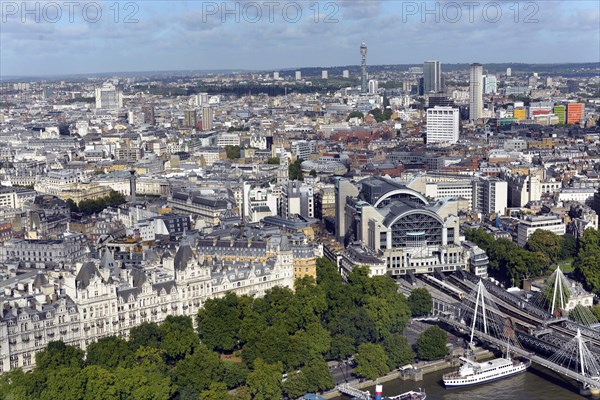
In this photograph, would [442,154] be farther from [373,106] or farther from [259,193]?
[373,106]

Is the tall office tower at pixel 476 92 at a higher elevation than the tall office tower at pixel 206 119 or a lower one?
higher

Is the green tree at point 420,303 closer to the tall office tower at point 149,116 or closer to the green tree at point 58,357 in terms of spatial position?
the green tree at point 58,357

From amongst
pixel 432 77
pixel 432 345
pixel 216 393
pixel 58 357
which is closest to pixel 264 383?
pixel 216 393

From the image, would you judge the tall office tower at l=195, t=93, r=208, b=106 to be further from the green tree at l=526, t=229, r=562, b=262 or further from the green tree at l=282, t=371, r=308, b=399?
the green tree at l=282, t=371, r=308, b=399

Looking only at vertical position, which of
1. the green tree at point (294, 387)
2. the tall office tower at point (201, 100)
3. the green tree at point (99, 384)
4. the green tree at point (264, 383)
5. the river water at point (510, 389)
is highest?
the tall office tower at point (201, 100)

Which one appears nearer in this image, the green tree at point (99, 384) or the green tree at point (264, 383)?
the green tree at point (99, 384)

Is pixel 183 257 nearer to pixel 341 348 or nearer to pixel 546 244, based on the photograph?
pixel 341 348

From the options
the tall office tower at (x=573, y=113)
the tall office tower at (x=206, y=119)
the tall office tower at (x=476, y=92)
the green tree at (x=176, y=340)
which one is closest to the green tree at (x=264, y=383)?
the green tree at (x=176, y=340)

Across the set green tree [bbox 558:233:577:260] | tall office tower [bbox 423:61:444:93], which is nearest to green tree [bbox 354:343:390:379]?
green tree [bbox 558:233:577:260]
